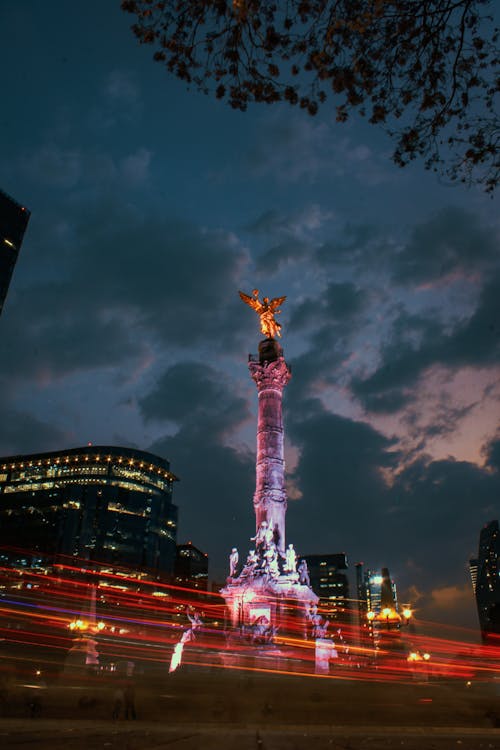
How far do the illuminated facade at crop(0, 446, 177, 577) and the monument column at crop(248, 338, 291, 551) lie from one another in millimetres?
56573

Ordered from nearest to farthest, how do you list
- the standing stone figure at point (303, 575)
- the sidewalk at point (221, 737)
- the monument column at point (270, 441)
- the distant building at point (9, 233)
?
Result: the sidewalk at point (221, 737) < the standing stone figure at point (303, 575) < the monument column at point (270, 441) < the distant building at point (9, 233)

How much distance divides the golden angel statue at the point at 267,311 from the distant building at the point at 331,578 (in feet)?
381

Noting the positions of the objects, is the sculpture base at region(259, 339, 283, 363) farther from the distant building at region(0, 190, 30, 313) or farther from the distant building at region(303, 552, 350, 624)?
the distant building at region(303, 552, 350, 624)

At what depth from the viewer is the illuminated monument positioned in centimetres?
3438

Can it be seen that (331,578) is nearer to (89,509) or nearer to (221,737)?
(89,509)

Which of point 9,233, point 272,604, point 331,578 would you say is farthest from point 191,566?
point 272,604

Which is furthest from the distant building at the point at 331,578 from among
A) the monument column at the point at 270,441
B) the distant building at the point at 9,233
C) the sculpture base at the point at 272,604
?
the distant building at the point at 9,233

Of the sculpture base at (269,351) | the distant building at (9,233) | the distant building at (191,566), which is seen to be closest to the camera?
the sculpture base at (269,351)

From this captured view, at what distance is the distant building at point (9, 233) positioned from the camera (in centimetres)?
6145

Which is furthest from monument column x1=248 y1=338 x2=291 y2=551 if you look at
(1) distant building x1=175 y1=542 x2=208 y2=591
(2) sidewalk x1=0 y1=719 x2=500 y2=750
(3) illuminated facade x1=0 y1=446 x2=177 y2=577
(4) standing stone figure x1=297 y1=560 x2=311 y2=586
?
(1) distant building x1=175 y1=542 x2=208 y2=591

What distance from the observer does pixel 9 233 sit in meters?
65.3

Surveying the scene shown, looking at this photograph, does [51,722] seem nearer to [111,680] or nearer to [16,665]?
[111,680]

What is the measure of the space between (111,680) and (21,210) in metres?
66.4

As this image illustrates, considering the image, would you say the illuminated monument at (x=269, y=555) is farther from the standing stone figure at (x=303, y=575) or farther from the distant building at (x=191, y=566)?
the distant building at (x=191, y=566)
